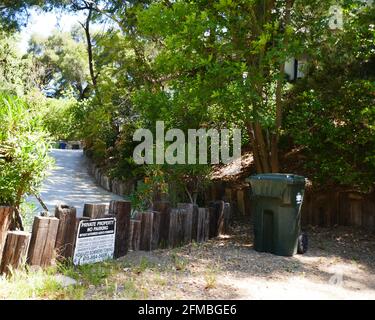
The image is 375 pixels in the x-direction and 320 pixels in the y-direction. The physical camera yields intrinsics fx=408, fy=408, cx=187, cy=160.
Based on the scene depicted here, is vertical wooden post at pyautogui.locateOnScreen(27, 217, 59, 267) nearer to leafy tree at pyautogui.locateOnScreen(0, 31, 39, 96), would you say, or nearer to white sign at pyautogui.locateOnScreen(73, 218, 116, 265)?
white sign at pyautogui.locateOnScreen(73, 218, 116, 265)

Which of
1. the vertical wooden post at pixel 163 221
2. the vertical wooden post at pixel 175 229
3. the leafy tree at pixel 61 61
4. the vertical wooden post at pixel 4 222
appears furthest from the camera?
the leafy tree at pixel 61 61

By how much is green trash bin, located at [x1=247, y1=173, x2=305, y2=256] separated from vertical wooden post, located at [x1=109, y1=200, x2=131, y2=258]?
1.97 metres

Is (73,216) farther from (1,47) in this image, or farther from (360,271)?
(1,47)

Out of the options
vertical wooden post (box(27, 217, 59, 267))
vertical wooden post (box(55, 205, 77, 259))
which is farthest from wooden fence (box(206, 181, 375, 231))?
vertical wooden post (box(27, 217, 59, 267))

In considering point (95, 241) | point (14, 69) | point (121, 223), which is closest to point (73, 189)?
point (121, 223)

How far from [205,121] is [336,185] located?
9.28 feet

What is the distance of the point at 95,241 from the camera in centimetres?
510

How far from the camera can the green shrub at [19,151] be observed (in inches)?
173

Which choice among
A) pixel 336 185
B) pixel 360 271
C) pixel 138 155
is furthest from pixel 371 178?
pixel 138 155

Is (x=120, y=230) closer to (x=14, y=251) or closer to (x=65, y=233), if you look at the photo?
(x=65, y=233)

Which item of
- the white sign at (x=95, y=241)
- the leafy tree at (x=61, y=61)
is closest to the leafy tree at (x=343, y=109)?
the white sign at (x=95, y=241)

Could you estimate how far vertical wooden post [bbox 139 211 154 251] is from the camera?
19.1 ft

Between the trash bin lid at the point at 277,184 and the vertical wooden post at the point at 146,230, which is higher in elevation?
the trash bin lid at the point at 277,184

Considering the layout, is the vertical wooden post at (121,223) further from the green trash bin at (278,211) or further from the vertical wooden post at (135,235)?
the green trash bin at (278,211)
